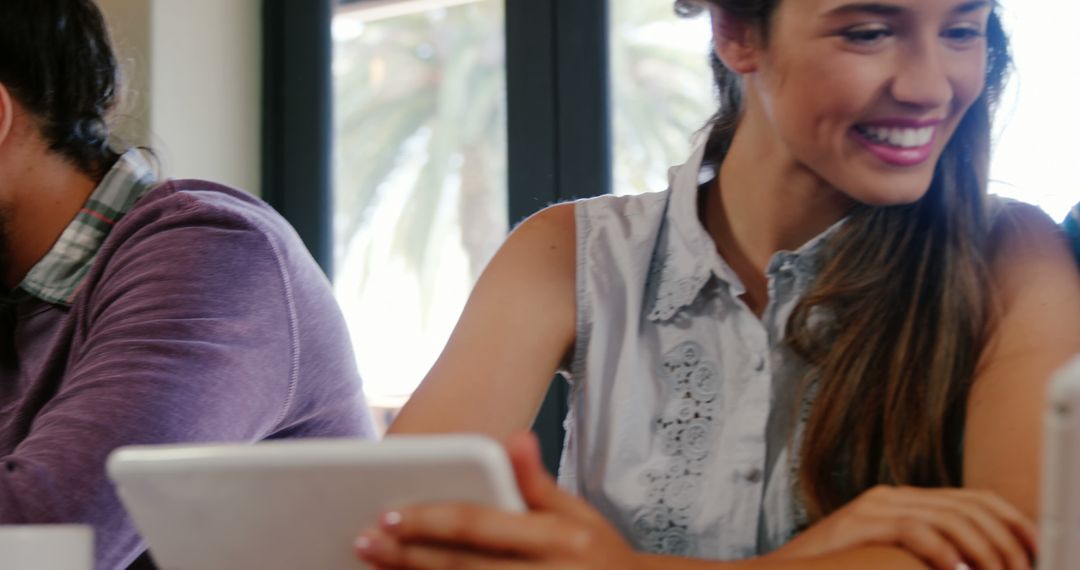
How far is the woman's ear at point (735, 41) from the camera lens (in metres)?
1.11

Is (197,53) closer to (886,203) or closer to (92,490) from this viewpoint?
(92,490)

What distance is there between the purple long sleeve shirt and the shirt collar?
428mm

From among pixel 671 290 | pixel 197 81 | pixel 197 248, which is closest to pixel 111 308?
pixel 197 248

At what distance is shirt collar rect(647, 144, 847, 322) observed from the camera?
1119mm

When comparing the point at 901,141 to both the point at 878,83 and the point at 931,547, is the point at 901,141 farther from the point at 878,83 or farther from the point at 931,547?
the point at 931,547

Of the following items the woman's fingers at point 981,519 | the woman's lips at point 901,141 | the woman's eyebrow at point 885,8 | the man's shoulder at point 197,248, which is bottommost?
the woman's fingers at point 981,519

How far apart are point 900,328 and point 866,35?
251 millimetres

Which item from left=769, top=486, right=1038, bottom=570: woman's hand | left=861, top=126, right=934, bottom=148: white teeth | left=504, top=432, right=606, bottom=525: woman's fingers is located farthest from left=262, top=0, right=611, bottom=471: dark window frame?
left=504, top=432, right=606, bottom=525: woman's fingers

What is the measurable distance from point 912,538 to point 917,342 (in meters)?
0.27

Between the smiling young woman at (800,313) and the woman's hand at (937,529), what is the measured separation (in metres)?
0.01

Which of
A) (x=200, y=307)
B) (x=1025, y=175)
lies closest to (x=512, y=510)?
(x=200, y=307)

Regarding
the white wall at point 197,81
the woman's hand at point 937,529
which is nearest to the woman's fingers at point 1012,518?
the woman's hand at point 937,529

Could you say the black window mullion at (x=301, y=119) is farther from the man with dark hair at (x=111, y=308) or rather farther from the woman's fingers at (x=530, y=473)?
the woman's fingers at (x=530, y=473)

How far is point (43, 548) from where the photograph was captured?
0.63 metres
